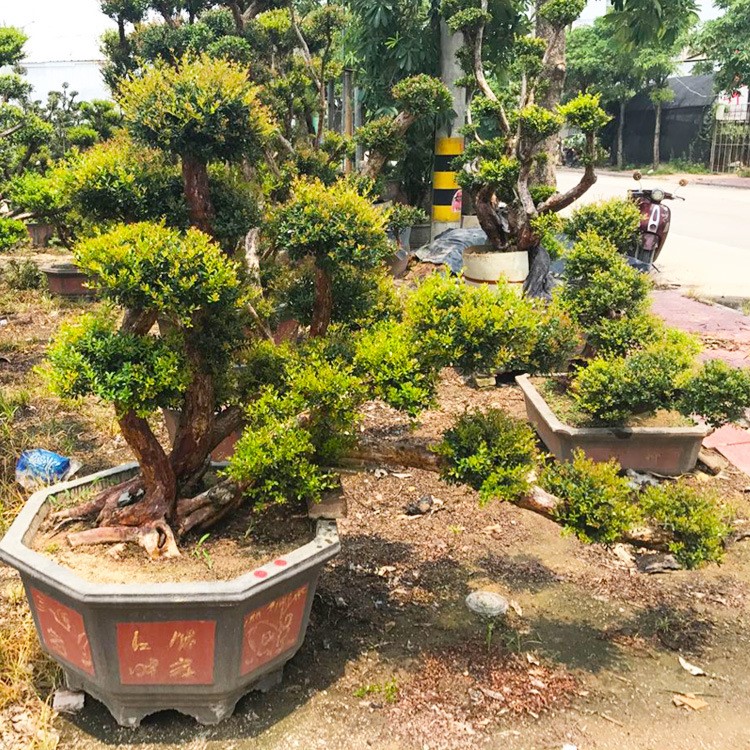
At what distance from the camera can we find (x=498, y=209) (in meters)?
8.12

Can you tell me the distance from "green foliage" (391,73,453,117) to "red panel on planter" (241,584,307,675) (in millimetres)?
4451

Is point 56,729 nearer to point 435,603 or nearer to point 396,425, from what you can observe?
point 435,603

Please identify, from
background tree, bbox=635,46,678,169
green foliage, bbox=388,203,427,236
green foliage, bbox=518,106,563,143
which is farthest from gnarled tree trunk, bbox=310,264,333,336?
background tree, bbox=635,46,678,169

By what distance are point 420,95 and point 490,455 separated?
4.05 meters

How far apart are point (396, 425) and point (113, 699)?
3.34m

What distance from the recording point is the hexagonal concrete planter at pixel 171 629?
96.2 inches

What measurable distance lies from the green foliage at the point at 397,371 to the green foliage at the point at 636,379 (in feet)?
5.55

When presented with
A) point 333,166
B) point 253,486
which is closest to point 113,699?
point 253,486

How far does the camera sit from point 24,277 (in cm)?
962

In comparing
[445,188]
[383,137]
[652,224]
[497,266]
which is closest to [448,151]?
[445,188]

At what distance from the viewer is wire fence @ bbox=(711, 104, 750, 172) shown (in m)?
28.8

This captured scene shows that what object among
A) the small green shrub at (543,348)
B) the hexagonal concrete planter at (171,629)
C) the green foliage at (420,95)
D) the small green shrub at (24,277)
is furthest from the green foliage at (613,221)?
the small green shrub at (24,277)

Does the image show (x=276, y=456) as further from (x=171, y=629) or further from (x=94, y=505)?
(x=94, y=505)

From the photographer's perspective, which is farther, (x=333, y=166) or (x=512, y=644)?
(x=333, y=166)
